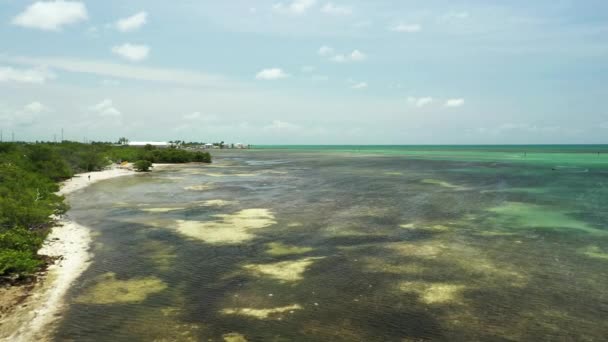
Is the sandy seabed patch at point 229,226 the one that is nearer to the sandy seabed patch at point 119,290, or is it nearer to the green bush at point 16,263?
the sandy seabed patch at point 119,290

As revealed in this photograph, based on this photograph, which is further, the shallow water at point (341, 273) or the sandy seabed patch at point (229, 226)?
the sandy seabed patch at point (229, 226)

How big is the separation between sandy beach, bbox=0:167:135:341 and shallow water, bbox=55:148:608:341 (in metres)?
0.62

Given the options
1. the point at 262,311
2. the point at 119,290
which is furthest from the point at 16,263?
the point at 262,311

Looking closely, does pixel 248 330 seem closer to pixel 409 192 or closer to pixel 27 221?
pixel 27 221

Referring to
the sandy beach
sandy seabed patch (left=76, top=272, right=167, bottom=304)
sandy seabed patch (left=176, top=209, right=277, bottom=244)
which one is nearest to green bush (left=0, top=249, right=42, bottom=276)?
the sandy beach

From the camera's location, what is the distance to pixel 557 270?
17688 mm

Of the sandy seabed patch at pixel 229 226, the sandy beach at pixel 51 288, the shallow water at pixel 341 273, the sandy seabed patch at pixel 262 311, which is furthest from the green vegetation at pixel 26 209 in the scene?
the sandy seabed patch at pixel 262 311

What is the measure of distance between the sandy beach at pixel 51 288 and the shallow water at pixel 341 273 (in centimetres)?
62

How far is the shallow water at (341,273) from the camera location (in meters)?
12.3

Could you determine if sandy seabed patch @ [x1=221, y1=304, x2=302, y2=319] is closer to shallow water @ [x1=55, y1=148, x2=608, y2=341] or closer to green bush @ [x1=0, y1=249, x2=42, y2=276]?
shallow water @ [x1=55, y1=148, x2=608, y2=341]

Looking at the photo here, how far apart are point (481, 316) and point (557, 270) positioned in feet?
24.0

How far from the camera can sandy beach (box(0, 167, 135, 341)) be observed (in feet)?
38.6

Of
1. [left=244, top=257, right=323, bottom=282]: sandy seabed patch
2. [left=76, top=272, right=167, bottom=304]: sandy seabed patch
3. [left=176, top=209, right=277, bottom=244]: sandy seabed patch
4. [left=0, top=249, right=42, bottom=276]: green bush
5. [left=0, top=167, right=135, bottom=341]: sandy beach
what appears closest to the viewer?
[left=0, top=167, right=135, bottom=341]: sandy beach

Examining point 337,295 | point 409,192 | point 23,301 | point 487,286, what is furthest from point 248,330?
point 409,192
